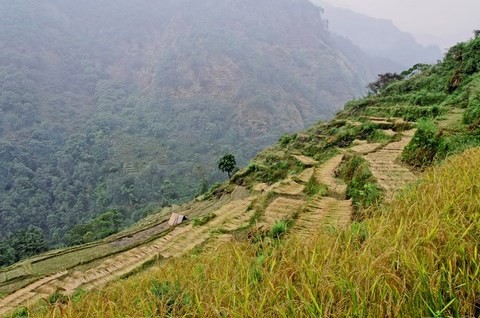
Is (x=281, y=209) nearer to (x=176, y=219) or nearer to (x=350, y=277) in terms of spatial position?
(x=350, y=277)

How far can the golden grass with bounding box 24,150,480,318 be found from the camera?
2.23 m

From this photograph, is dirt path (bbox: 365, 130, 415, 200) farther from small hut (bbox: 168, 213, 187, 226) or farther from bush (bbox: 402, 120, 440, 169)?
small hut (bbox: 168, 213, 187, 226)

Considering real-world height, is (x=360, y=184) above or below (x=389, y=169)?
below

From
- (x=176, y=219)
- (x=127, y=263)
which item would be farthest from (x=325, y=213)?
(x=176, y=219)

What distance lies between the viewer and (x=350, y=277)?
8.27 feet

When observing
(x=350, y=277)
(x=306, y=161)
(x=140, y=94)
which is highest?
(x=140, y=94)

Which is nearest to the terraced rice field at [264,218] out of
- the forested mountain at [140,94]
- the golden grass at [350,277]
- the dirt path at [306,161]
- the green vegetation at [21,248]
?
the dirt path at [306,161]

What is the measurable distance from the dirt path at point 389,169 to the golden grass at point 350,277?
2.17m

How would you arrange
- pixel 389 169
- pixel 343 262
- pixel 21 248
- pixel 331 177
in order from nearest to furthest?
pixel 343 262 < pixel 389 169 < pixel 331 177 < pixel 21 248

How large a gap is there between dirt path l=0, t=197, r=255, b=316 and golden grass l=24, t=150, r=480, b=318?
4.18 m

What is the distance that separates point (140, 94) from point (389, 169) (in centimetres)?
12015

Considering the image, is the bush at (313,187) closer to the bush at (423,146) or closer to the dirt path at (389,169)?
the dirt path at (389,169)

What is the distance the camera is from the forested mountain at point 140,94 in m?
58.8

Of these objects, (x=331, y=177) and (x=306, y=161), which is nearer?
(x=331, y=177)
